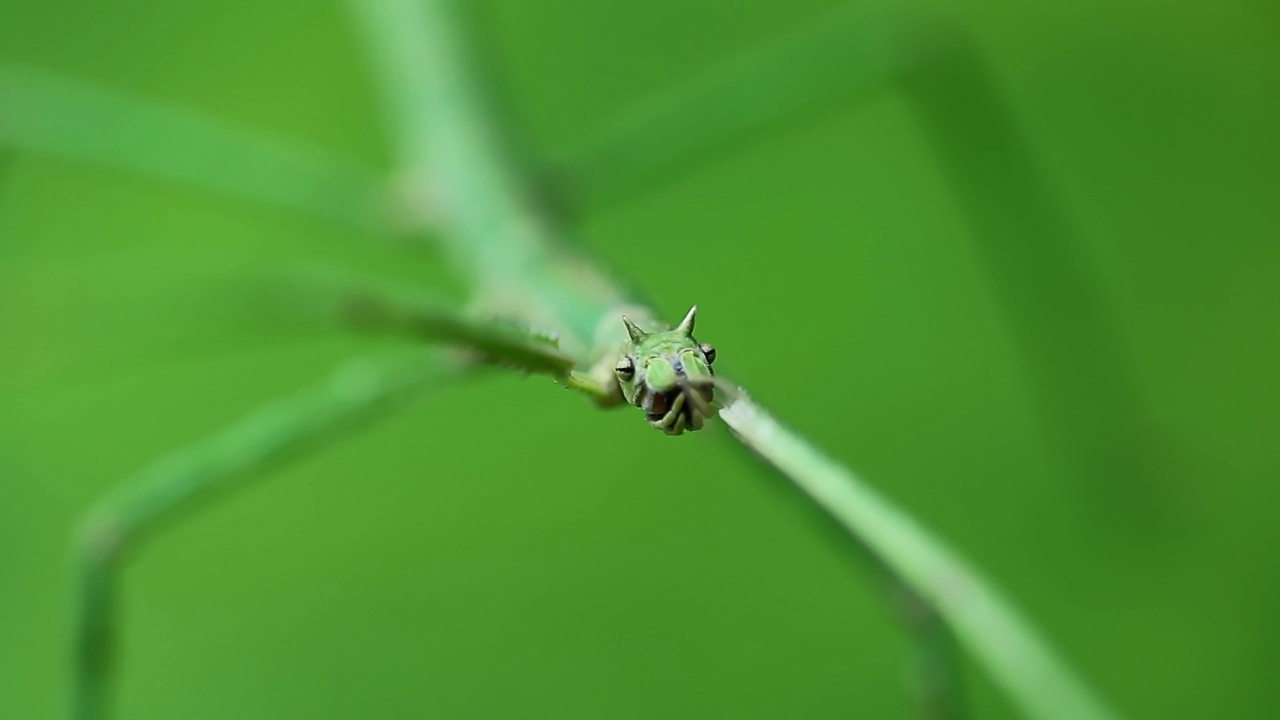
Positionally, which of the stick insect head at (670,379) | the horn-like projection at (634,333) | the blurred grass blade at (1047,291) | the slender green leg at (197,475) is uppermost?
the blurred grass blade at (1047,291)

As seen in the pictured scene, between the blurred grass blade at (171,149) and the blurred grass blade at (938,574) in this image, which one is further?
the blurred grass blade at (171,149)

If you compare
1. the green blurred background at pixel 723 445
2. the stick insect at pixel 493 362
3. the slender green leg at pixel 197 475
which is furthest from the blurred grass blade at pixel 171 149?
the slender green leg at pixel 197 475

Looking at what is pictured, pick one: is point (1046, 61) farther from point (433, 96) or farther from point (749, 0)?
point (433, 96)

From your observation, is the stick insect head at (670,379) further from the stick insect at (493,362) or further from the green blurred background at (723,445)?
the green blurred background at (723,445)

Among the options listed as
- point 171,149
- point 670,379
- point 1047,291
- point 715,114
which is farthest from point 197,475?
point 1047,291

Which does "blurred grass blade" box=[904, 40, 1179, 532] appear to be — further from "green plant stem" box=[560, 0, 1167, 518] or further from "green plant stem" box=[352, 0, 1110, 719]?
"green plant stem" box=[352, 0, 1110, 719]

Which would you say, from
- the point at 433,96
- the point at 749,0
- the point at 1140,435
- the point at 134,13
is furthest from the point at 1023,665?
the point at 134,13
